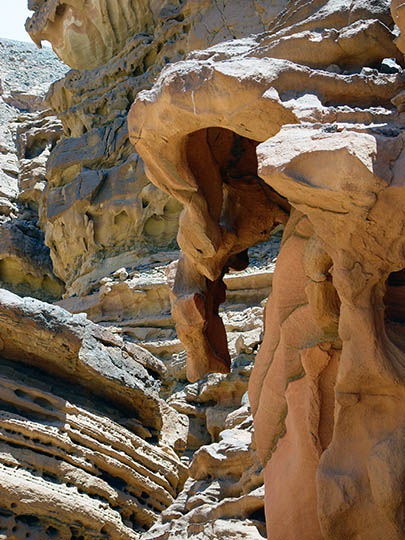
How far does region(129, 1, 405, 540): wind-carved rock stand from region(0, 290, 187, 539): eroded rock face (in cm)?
154

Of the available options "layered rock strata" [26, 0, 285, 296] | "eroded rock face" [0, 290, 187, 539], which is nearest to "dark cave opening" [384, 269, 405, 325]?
"eroded rock face" [0, 290, 187, 539]

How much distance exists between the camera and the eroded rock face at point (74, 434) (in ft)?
14.1

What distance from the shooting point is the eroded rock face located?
14.1 ft

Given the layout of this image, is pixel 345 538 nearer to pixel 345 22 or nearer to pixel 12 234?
pixel 345 22

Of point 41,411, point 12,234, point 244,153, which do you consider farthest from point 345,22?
point 12,234

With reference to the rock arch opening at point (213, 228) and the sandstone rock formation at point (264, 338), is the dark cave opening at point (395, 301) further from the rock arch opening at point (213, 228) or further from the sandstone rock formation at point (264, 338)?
the rock arch opening at point (213, 228)

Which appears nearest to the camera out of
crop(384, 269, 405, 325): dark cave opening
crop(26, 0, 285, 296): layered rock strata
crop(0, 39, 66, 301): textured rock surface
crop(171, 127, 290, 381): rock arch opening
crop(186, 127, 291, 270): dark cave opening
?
crop(384, 269, 405, 325): dark cave opening

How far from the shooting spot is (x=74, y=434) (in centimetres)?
472

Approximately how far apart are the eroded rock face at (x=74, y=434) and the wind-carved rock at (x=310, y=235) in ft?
5.06

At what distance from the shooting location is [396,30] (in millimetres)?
3070

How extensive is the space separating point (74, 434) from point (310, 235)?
105 inches

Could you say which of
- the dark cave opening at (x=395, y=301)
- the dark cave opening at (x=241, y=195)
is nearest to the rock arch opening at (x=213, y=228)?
the dark cave opening at (x=241, y=195)

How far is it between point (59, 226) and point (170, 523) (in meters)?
11.9

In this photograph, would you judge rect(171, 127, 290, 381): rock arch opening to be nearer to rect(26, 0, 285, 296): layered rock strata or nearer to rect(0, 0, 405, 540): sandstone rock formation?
rect(0, 0, 405, 540): sandstone rock formation
